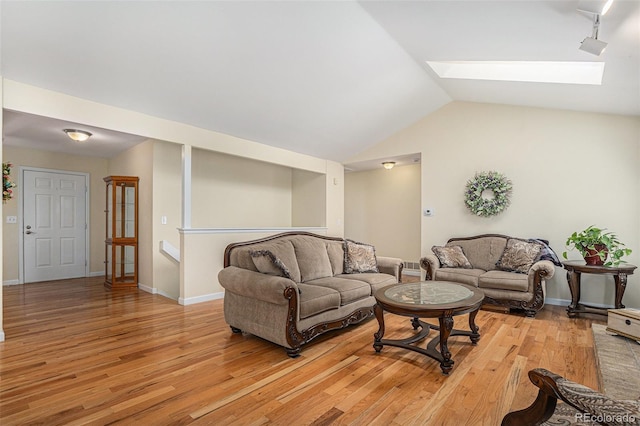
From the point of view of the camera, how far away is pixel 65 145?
5.36 meters

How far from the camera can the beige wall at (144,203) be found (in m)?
4.99

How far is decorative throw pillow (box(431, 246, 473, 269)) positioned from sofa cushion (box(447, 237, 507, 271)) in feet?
0.42

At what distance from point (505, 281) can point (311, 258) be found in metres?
2.38

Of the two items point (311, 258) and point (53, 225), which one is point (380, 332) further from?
point (53, 225)

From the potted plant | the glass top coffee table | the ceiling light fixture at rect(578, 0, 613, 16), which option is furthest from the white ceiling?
the glass top coffee table

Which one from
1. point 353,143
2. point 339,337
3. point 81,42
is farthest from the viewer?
point 353,143

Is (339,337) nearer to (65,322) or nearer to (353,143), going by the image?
(65,322)

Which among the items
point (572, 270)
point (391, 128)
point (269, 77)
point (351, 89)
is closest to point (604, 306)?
point (572, 270)

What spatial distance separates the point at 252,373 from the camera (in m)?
2.32

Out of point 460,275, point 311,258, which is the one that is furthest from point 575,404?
point 460,275

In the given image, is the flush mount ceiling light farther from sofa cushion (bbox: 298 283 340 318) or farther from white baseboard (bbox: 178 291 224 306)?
sofa cushion (bbox: 298 283 340 318)

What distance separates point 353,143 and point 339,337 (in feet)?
12.5

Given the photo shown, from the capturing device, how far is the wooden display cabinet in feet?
17.3

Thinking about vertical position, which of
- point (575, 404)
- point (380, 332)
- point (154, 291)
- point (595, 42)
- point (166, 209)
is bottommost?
point (154, 291)
